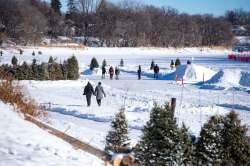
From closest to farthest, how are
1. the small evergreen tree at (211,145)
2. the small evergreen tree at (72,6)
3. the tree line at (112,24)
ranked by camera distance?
the small evergreen tree at (211,145)
the tree line at (112,24)
the small evergreen tree at (72,6)

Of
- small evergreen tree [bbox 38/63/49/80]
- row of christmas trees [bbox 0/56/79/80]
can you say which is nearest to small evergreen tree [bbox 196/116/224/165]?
row of christmas trees [bbox 0/56/79/80]

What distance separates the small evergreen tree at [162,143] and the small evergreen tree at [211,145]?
0.29 m

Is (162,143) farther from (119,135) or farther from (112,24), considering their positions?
(112,24)

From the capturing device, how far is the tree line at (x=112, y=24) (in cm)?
9100

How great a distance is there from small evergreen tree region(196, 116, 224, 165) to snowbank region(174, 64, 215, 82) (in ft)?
92.7

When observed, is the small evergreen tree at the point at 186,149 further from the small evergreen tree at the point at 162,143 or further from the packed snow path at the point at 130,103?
the packed snow path at the point at 130,103

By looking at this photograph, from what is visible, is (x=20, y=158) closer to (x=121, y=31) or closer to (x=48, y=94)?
(x=48, y=94)

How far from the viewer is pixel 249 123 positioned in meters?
18.0

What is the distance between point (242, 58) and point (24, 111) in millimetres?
55994

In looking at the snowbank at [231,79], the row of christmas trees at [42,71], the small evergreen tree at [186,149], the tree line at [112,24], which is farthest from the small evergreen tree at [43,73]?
the tree line at [112,24]

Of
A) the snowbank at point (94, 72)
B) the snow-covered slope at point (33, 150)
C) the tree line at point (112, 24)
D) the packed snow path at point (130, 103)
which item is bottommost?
the packed snow path at point (130, 103)

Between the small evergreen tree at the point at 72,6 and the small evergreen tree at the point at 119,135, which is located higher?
the small evergreen tree at the point at 72,6

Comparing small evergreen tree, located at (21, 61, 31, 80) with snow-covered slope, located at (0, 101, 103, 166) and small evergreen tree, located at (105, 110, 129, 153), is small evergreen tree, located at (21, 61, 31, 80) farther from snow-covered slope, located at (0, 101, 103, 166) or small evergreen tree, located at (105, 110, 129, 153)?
small evergreen tree, located at (105, 110, 129, 153)

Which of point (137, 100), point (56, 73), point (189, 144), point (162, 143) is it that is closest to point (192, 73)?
point (56, 73)
